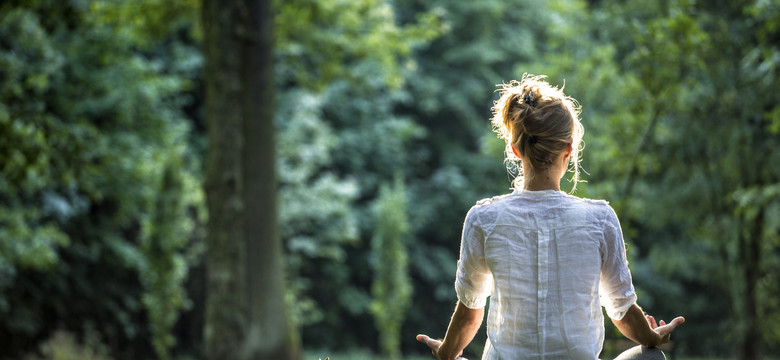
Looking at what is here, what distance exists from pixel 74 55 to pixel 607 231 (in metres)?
14.2

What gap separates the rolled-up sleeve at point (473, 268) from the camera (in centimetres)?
242

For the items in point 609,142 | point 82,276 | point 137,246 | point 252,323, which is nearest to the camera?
point 252,323

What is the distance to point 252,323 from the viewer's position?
10.2 metres

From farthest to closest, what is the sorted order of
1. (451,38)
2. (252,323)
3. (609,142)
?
(451,38), (609,142), (252,323)

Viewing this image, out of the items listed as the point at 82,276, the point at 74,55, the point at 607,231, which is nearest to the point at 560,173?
the point at 607,231

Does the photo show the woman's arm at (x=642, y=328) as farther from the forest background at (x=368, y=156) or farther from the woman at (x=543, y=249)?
the forest background at (x=368, y=156)

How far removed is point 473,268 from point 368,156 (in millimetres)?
20972

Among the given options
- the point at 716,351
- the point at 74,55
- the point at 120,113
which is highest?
the point at 74,55

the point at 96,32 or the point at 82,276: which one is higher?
the point at 96,32

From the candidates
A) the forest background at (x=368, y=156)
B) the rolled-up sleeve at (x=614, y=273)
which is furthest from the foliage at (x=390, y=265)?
the rolled-up sleeve at (x=614, y=273)

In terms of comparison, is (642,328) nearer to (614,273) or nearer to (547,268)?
(614,273)

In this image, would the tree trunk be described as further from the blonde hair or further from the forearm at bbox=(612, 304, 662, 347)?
the blonde hair

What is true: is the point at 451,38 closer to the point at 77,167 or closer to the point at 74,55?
the point at 74,55

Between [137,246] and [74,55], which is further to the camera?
[137,246]
